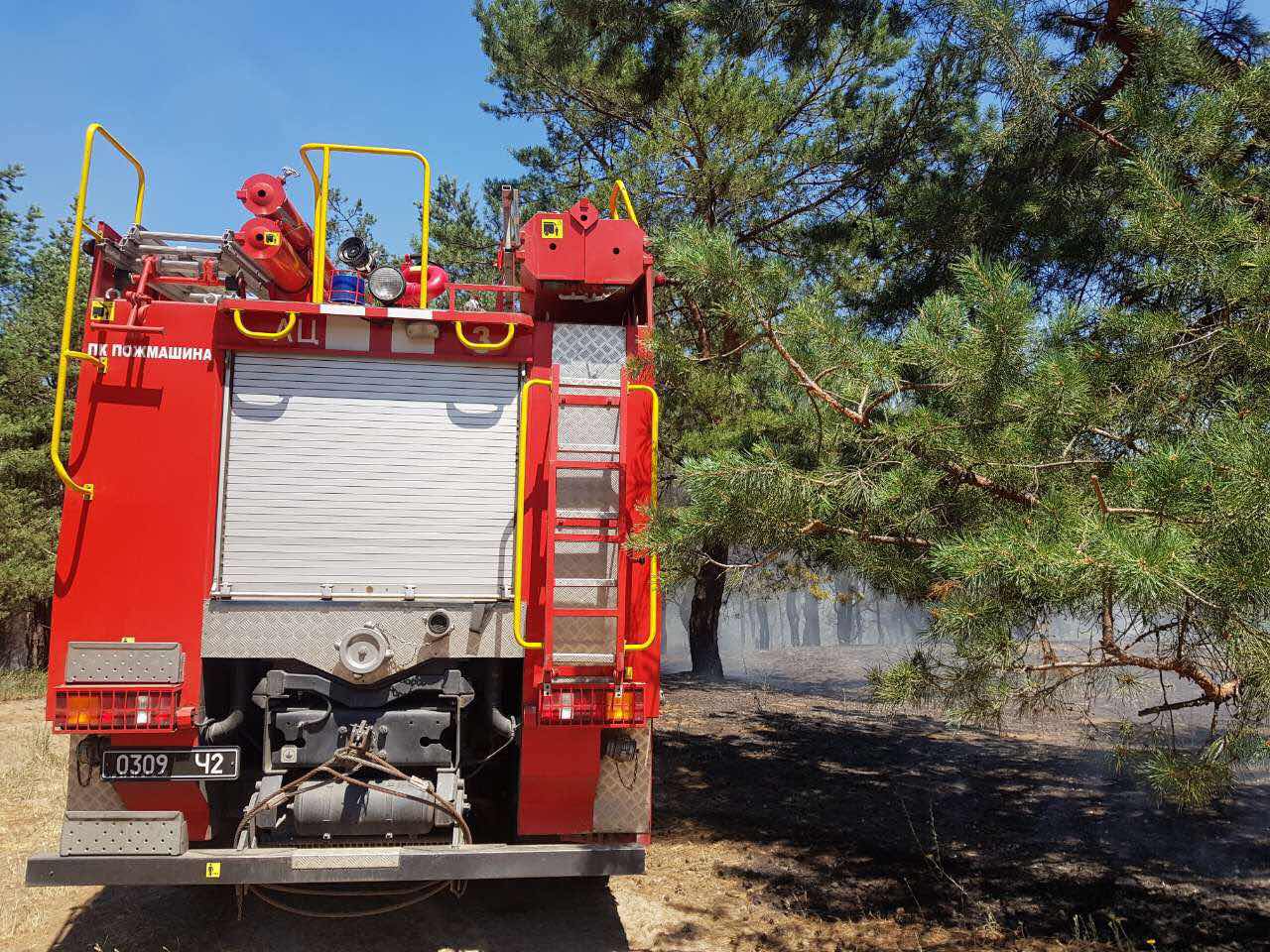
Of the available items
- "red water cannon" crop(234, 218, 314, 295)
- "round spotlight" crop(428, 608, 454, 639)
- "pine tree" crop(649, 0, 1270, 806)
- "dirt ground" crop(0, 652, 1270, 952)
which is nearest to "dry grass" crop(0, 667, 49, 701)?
"dirt ground" crop(0, 652, 1270, 952)

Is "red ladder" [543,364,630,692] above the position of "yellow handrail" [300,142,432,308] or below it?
below

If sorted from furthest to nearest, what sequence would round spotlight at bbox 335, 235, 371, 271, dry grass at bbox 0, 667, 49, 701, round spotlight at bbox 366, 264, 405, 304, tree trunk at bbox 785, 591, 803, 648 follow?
1. tree trunk at bbox 785, 591, 803, 648
2. dry grass at bbox 0, 667, 49, 701
3. round spotlight at bbox 335, 235, 371, 271
4. round spotlight at bbox 366, 264, 405, 304

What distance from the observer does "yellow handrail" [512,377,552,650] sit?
461 cm

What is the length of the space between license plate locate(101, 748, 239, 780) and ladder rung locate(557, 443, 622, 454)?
2.14 metres

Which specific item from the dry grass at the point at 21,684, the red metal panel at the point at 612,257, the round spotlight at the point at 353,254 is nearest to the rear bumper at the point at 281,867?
the red metal panel at the point at 612,257

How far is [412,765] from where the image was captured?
15.4 feet

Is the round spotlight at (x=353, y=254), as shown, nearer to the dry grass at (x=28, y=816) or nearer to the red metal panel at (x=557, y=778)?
the red metal panel at (x=557, y=778)

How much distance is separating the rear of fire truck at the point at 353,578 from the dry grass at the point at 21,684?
12.5 metres

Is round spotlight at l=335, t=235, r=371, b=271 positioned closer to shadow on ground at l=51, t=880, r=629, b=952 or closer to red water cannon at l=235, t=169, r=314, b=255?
red water cannon at l=235, t=169, r=314, b=255

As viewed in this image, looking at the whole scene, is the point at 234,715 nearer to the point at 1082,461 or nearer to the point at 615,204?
the point at 615,204

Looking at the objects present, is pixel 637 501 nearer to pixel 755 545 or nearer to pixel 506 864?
pixel 755 545

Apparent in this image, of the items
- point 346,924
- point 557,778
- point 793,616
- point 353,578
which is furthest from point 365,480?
point 793,616

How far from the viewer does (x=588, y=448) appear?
482cm

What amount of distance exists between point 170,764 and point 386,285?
266 centimetres
